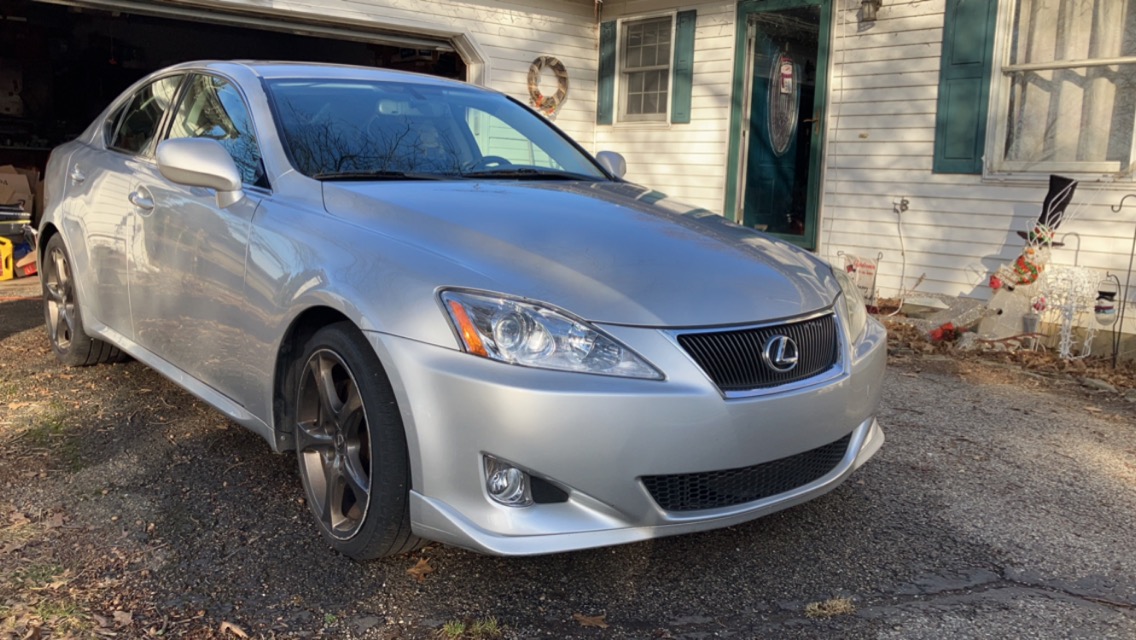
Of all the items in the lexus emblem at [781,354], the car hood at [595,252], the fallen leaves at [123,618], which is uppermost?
the car hood at [595,252]

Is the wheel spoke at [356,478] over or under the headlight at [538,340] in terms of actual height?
under

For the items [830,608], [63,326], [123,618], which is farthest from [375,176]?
[63,326]

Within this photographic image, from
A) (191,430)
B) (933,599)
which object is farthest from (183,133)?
(933,599)

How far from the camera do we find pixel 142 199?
383 cm

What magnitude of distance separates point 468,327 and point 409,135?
145 centimetres

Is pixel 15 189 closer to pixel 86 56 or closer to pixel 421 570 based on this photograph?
pixel 86 56

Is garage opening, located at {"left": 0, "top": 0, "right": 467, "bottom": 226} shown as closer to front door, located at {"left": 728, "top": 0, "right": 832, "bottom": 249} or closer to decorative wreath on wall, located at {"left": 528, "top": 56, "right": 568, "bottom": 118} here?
decorative wreath on wall, located at {"left": 528, "top": 56, "right": 568, "bottom": 118}

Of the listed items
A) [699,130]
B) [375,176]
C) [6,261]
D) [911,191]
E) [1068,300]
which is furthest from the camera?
[699,130]

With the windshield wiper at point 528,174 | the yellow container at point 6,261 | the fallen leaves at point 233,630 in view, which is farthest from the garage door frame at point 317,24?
the fallen leaves at point 233,630

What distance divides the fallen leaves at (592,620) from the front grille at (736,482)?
0.37 meters

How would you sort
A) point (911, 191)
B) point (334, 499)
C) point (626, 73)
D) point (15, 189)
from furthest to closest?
point (626, 73)
point (15, 189)
point (911, 191)
point (334, 499)

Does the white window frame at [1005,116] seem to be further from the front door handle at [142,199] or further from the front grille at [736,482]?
the front door handle at [142,199]

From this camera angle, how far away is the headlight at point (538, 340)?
236cm

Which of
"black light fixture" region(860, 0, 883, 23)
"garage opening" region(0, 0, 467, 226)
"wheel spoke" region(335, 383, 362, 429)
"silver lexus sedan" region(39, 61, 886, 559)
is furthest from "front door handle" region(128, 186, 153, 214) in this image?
"garage opening" region(0, 0, 467, 226)
